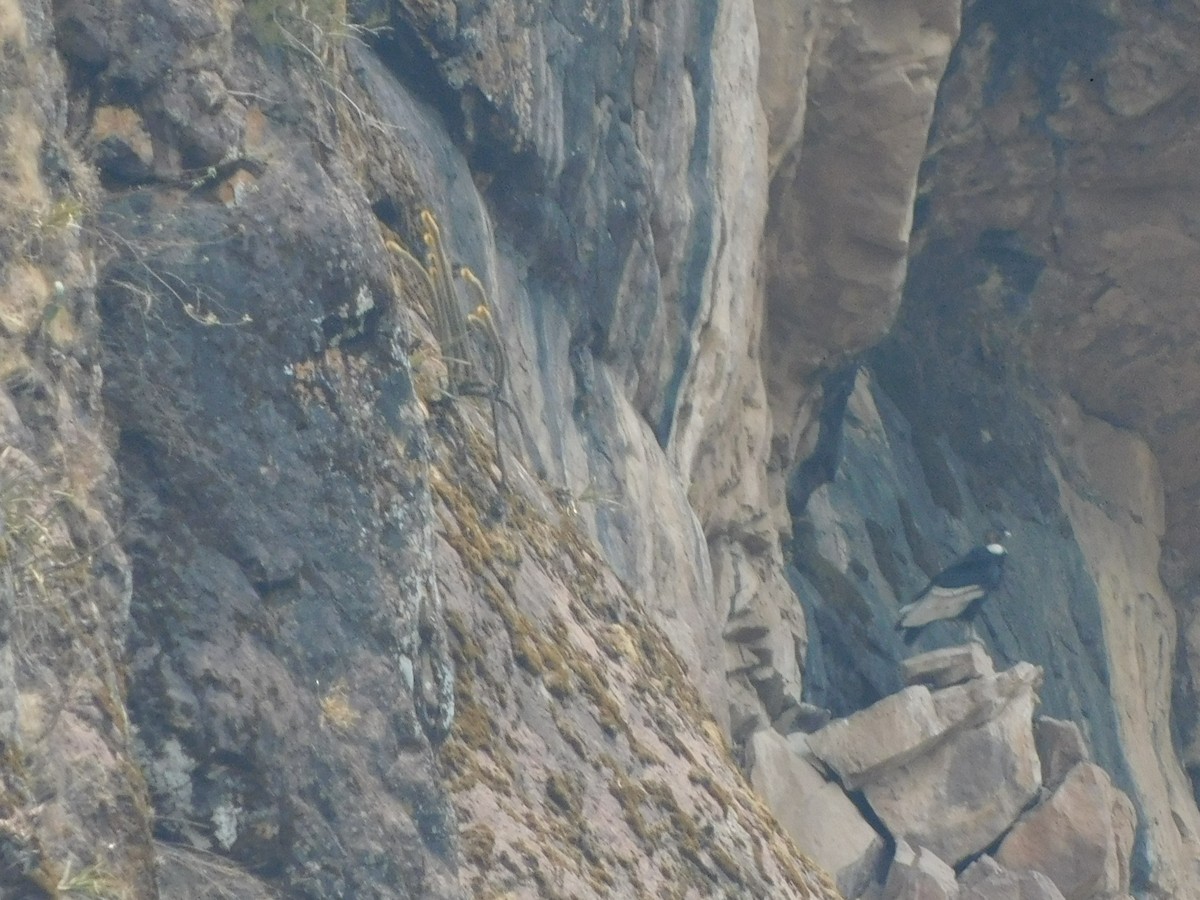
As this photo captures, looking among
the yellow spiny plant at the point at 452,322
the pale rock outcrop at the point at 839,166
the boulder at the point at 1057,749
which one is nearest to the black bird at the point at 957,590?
the boulder at the point at 1057,749

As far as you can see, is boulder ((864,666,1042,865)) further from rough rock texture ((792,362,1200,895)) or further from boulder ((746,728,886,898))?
rough rock texture ((792,362,1200,895))

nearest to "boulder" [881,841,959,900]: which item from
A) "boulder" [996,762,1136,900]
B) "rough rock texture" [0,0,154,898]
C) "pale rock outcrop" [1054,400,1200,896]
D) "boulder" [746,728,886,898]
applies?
"boulder" [746,728,886,898]

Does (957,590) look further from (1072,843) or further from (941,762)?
(941,762)

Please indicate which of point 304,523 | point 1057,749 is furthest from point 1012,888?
point 304,523

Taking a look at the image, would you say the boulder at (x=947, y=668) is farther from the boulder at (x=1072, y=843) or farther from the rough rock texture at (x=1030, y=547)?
the rough rock texture at (x=1030, y=547)

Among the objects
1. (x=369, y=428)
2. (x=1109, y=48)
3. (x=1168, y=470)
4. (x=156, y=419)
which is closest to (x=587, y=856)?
(x=369, y=428)
